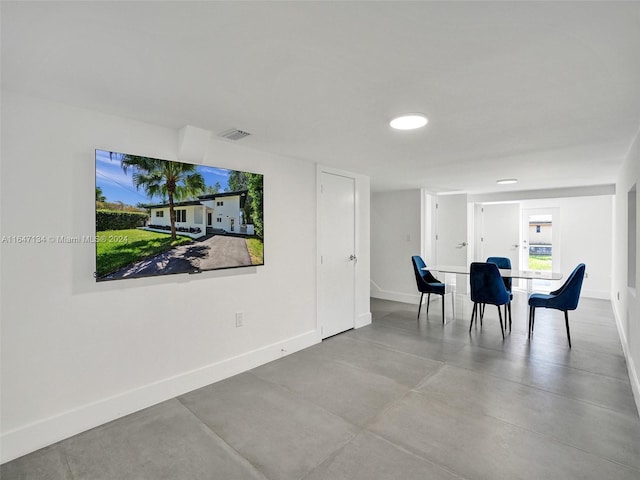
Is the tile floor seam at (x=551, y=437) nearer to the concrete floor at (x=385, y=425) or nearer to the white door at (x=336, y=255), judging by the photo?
the concrete floor at (x=385, y=425)

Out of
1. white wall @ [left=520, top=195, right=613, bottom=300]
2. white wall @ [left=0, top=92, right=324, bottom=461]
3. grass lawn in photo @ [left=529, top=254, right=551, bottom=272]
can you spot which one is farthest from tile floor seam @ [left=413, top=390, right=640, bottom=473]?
grass lawn in photo @ [left=529, top=254, right=551, bottom=272]

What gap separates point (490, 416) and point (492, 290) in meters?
2.17

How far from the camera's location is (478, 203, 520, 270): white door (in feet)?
23.8

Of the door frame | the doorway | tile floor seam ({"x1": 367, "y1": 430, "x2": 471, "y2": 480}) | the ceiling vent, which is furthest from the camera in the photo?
the doorway

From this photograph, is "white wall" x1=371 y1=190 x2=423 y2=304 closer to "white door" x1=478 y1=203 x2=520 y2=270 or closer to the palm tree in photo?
"white door" x1=478 y1=203 x2=520 y2=270

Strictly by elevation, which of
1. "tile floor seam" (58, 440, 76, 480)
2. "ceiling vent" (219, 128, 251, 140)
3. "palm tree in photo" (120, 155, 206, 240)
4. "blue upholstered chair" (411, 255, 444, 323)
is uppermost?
"ceiling vent" (219, 128, 251, 140)

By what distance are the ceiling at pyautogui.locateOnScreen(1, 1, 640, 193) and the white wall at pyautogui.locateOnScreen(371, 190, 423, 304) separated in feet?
10.8

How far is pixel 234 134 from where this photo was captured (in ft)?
8.85

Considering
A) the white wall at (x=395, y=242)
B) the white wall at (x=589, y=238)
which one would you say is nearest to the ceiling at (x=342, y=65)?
the white wall at (x=395, y=242)

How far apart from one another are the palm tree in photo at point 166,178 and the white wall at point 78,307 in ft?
0.40

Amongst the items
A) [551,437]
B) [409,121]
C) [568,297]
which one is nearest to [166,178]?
[409,121]

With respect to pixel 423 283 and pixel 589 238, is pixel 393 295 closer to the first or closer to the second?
pixel 423 283

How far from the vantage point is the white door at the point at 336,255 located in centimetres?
400

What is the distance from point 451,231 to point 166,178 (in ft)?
17.3
